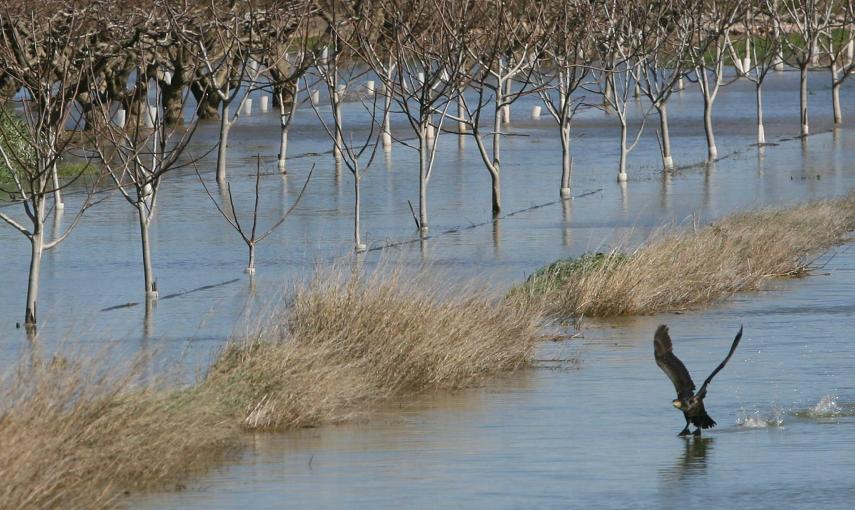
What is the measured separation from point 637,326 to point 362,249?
528 cm

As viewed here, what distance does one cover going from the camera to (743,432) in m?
10.7

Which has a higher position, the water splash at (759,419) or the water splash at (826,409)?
the water splash at (826,409)

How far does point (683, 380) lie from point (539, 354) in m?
3.75

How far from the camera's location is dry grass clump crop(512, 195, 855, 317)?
15.4 meters

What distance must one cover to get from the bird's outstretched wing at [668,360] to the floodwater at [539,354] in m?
0.43

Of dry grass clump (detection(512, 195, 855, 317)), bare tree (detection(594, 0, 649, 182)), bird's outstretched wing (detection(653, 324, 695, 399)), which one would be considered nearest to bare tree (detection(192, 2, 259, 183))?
bare tree (detection(594, 0, 649, 182))

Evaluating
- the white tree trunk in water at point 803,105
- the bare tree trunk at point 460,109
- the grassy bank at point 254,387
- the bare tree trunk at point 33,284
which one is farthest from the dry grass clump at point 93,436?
the white tree trunk in water at point 803,105

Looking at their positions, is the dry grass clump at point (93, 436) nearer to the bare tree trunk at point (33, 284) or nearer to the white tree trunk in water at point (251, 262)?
the bare tree trunk at point (33, 284)

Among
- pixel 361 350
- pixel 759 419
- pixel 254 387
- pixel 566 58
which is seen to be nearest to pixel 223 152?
pixel 566 58

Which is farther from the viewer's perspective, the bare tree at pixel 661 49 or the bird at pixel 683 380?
the bare tree at pixel 661 49

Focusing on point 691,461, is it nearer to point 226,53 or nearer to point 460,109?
point 226,53

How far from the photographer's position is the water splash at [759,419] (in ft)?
35.7

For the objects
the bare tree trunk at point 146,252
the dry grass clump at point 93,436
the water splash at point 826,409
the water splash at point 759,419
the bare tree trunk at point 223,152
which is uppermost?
the bare tree trunk at point 223,152

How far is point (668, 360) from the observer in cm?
966
